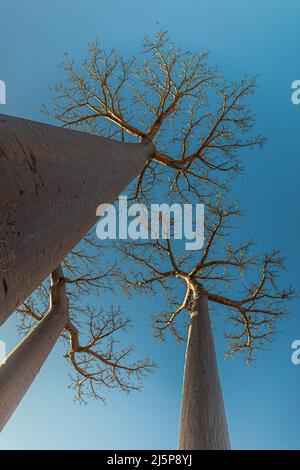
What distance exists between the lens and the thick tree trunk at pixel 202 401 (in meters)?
2.30

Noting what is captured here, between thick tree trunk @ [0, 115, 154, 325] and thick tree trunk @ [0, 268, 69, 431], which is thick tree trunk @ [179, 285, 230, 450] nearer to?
thick tree trunk @ [0, 115, 154, 325]

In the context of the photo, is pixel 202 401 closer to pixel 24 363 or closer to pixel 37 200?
pixel 37 200

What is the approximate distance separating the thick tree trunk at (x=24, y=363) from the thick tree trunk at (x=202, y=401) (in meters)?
2.11

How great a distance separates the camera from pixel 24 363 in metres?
4.20

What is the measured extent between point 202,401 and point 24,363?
2.52 meters

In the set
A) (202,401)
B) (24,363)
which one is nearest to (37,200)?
(202,401)


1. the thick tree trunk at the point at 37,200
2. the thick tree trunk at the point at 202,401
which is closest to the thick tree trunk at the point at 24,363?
the thick tree trunk at the point at 202,401

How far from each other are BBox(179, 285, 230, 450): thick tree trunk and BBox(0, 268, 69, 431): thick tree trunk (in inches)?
83.2

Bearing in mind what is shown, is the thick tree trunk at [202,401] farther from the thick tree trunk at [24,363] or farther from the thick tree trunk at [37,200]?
the thick tree trunk at [24,363]

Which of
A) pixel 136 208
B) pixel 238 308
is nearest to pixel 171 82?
pixel 136 208

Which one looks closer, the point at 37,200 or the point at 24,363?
the point at 37,200
